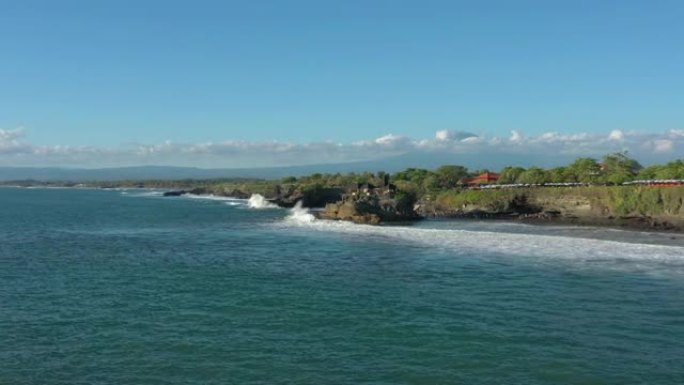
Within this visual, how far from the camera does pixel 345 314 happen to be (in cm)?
2773

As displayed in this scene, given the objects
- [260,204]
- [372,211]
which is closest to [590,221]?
[372,211]

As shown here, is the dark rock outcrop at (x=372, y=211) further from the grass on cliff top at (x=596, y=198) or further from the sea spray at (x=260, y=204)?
the sea spray at (x=260, y=204)

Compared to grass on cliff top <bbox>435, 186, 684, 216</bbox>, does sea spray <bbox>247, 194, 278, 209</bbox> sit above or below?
below

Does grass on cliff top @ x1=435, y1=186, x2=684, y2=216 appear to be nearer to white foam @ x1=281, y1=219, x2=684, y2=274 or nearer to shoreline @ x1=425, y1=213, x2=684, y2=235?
shoreline @ x1=425, y1=213, x2=684, y2=235

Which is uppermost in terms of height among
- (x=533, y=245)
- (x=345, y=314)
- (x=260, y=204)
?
(x=260, y=204)

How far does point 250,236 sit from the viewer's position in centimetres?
6269

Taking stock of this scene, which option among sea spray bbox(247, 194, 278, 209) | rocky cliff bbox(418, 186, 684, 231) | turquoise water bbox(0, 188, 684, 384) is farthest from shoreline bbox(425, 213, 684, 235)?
sea spray bbox(247, 194, 278, 209)

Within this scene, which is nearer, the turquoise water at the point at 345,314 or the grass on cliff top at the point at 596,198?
the turquoise water at the point at 345,314

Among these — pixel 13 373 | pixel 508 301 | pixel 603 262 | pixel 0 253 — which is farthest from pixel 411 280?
pixel 0 253

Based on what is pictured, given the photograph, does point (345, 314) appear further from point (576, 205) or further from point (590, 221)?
point (576, 205)

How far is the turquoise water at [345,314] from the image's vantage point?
2041 cm

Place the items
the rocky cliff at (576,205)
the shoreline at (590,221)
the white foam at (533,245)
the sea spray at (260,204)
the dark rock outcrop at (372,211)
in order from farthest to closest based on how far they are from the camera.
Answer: the sea spray at (260,204), the dark rock outcrop at (372,211), the rocky cliff at (576,205), the shoreline at (590,221), the white foam at (533,245)

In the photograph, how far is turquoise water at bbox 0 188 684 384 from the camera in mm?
20406

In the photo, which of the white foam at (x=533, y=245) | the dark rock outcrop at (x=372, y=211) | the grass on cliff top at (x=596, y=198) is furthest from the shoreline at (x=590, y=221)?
the white foam at (x=533, y=245)
